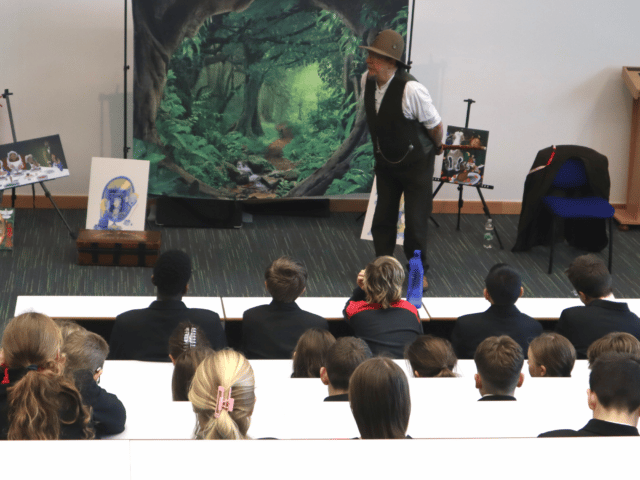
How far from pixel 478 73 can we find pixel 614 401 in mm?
5084

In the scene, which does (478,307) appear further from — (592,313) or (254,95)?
(254,95)

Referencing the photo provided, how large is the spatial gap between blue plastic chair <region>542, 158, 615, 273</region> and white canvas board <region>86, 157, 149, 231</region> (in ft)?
9.40

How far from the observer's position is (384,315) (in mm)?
3510

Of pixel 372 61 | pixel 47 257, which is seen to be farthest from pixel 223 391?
pixel 47 257

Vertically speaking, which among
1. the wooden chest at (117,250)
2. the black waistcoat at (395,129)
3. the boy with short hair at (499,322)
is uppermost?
the black waistcoat at (395,129)

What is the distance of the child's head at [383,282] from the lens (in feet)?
11.6

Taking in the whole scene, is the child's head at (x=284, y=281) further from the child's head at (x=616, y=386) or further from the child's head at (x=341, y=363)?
the child's head at (x=616, y=386)

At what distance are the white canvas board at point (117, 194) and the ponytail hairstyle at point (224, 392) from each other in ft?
12.8

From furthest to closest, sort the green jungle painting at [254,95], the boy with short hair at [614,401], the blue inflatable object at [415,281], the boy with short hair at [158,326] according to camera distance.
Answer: the green jungle painting at [254,95], the blue inflatable object at [415,281], the boy with short hair at [158,326], the boy with short hair at [614,401]

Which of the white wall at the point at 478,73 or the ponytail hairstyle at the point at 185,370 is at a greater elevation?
the white wall at the point at 478,73

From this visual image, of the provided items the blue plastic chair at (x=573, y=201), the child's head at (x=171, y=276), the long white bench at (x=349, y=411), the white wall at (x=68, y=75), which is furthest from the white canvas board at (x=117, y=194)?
the long white bench at (x=349, y=411)

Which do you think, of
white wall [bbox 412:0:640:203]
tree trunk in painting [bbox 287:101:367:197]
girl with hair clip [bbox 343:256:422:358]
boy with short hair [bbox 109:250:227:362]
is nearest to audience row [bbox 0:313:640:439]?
boy with short hair [bbox 109:250:227:362]

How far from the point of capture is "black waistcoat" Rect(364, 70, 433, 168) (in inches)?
202

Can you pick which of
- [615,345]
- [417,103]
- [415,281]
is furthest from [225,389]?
[417,103]
